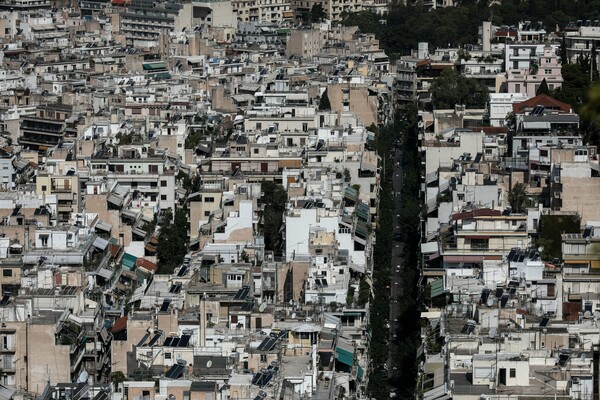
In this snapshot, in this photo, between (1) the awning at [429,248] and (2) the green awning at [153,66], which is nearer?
(1) the awning at [429,248]

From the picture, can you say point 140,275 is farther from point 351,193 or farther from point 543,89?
point 543,89

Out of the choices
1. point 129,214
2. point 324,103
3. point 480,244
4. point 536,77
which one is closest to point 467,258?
point 480,244

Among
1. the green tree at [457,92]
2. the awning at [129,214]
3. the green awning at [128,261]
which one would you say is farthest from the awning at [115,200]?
the green tree at [457,92]

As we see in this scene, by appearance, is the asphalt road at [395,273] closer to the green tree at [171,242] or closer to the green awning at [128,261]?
the green tree at [171,242]

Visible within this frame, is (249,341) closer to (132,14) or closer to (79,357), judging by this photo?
(79,357)

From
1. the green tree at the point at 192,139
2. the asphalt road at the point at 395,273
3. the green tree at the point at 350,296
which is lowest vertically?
the asphalt road at the point at 395,273

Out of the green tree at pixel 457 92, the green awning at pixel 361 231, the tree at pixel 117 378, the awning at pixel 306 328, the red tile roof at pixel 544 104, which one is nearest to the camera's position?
the tree at pixel 117 378

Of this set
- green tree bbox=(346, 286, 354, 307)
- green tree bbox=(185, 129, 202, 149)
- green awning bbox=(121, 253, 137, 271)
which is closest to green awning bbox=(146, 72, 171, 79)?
green tree bbox=(185, 129, 202, 149)
